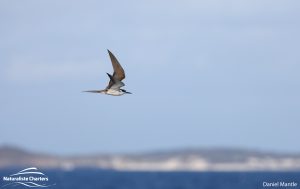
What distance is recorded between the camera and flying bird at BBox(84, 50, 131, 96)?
37.4m

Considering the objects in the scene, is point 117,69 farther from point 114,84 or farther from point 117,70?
point 114,84

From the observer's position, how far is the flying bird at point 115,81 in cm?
3741

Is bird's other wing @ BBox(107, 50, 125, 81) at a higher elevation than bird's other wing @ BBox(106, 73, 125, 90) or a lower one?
higher

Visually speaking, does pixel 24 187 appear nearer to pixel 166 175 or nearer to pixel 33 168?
pixel 33 168

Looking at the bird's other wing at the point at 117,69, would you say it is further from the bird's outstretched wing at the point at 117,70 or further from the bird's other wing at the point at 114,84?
the bird's other wing at the point at 114,84

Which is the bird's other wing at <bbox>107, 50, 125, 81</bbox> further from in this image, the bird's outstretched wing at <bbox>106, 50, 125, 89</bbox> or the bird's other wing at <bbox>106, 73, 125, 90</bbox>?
the bird's other wing at <bbox>106, 73, 125, 90</bbox>

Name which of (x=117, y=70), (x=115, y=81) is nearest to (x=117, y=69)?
(x=117, y=70)

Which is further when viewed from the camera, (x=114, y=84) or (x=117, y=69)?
(x=114, y=84)

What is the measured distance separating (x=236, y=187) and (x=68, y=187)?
48.0 feet

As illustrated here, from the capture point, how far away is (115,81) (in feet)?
124

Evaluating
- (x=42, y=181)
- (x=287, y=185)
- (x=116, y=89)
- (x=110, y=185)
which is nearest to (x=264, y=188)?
(x=287, y=185)

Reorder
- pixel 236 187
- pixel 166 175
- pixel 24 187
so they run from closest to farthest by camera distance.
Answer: pixel 24 187, pixel 236 187, pixel 166 175

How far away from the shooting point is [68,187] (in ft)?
291

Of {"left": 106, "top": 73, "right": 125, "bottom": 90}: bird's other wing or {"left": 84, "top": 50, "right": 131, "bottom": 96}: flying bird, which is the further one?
{"left": 106, "top": 73, "right": 125, "bottom": 90}: bird's other wing
